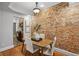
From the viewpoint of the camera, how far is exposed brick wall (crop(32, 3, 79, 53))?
1.46 m

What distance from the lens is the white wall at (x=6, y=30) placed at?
1.49m

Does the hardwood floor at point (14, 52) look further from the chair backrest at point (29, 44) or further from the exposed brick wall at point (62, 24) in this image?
the exposed brick wall at point (62, 24)

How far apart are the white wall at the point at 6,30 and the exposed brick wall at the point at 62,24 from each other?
0.36 metres

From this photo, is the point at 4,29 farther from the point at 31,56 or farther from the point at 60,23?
the point at 60,23

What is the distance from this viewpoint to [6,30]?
1.50 metres

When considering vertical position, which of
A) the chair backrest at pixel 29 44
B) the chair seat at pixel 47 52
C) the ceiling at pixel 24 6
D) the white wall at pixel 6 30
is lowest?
the chair seat at pixel 47 52

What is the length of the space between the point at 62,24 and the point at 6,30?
866 millimetres

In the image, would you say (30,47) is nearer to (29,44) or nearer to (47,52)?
(29,44)

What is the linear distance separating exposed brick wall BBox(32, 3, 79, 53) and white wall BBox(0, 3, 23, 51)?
14.2 inches

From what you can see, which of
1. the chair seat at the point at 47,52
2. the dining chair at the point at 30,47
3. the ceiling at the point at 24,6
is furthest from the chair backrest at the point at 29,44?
the ceiling at the point at 24,6

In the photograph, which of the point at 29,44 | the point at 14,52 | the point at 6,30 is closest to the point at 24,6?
the point at 6,30

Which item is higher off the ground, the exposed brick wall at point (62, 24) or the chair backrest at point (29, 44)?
the exposed brick wall at point (62, 24)

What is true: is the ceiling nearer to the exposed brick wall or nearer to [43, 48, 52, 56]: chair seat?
the exposed brick wall

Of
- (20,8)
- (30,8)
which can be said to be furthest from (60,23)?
(20,8)
